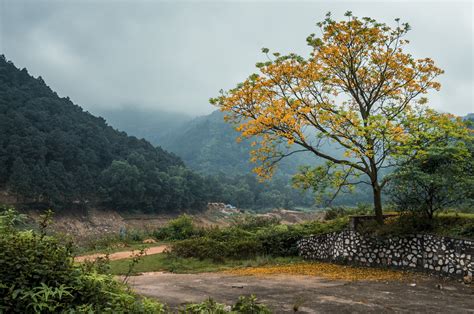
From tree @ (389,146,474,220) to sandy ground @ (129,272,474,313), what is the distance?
2380 millimetres

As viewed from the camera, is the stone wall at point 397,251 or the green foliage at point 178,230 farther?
the green foliage at point 178,230

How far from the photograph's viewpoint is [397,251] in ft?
39.6

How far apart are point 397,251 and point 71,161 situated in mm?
55359

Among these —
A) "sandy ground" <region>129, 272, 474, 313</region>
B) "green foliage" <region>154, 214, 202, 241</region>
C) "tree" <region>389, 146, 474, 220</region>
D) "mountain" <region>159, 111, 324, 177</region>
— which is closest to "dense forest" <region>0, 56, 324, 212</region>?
"green foliage" <region>154, 214, 202, 241</region>

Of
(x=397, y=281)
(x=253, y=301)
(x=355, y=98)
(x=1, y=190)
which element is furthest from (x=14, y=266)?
(x=1, y=190)

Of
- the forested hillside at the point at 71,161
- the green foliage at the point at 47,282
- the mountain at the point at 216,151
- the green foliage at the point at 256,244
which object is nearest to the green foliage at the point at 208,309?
the green foliage at the point at 47,282

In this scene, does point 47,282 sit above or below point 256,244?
above

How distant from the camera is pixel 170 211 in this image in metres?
68.9

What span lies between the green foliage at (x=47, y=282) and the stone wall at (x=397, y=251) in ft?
29.4

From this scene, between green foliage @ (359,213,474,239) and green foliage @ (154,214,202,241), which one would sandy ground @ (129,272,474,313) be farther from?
green foliage @ (154,214,202,241)

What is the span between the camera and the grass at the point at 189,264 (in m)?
14.5

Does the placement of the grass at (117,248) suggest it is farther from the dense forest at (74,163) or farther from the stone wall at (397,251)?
the dense forest at (74,163)

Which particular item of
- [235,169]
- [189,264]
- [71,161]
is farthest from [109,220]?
[235,169]

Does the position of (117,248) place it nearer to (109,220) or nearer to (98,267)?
(98,267)
